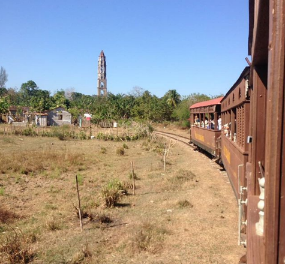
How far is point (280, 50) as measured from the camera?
4.12ft

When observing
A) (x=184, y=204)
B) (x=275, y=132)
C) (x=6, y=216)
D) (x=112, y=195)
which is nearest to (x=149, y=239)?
(x=184, y=204)

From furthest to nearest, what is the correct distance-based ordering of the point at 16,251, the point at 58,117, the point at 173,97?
the point at 173,97 → the point at 58,117 → the point at 16,251

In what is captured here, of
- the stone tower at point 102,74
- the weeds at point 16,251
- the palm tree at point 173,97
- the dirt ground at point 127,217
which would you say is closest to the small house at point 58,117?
the palm tree at point 173,97

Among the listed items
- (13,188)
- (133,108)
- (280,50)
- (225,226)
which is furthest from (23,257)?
(133,108)

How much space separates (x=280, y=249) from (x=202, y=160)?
1528 centimetres

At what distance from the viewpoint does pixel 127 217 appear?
7.89 m

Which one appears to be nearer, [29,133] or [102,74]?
[29,133]

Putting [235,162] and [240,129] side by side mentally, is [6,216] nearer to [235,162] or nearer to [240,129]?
[235,162]

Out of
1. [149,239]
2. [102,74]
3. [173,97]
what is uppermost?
[102,74]

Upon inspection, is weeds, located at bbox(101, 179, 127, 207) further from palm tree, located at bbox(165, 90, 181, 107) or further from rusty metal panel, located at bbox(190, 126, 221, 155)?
palm tree, located at bbox(165, 90, 181, 107)

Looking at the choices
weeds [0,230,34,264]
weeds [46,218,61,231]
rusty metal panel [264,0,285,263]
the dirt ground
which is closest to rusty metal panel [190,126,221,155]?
the dirt ground

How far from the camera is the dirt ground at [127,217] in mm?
5730

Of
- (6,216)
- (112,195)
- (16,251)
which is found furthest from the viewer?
(112,195)

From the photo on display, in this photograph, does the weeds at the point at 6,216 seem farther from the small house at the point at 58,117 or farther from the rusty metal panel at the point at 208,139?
the small house at the point at 58,117
